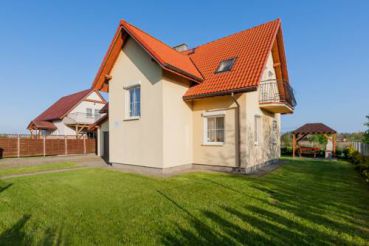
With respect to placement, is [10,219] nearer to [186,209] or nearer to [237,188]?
[186,209]

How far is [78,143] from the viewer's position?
70.8 feet

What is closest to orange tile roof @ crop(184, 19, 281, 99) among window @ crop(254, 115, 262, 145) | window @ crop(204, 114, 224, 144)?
window @ crop(204, 114, 224, 144)

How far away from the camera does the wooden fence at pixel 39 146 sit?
59.0ft

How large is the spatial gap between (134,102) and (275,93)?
8025mm

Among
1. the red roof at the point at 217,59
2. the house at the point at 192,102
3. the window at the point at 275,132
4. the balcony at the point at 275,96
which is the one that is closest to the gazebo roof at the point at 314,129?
the window at the point at 275,132

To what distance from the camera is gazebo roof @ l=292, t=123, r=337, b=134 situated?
16836 mm

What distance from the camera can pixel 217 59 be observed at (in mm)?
11594

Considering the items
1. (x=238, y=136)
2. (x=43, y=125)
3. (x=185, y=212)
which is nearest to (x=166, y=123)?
(x=238, y=136)

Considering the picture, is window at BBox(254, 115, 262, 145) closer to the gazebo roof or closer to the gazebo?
the gazebo

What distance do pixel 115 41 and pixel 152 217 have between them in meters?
9.77

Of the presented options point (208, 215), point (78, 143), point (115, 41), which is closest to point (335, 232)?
point (208, 215)

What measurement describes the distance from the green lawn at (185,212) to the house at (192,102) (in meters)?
2.44

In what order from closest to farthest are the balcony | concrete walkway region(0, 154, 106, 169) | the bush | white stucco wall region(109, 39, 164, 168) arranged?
the bush < white stucco wall region(109, 39, 164, 168) < the balcony < concrete walkway region(0, 154, 106, 169)

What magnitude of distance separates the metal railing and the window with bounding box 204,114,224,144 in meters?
2.69
